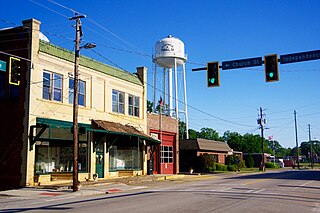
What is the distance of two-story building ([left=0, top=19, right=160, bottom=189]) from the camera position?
24438 mm

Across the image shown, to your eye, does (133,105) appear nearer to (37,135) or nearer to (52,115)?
(52,115)

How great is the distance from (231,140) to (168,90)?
79.7m

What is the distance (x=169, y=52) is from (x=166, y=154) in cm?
1244

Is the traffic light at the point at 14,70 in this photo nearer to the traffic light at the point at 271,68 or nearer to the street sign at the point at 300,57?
the traffic light at the point at 271,68

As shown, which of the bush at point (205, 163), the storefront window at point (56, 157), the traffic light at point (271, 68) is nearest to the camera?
the traffic light at point (271, 68)

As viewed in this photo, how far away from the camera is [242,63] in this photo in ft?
63.5

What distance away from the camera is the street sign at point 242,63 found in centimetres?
1902

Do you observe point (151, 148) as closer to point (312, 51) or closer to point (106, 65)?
point (106, 65)

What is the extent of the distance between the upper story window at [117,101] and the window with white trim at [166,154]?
8.64 metres

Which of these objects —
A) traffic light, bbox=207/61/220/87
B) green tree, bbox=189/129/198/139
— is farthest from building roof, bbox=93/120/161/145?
green tree, bbox=189/129/198/139

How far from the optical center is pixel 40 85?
83.4 feet

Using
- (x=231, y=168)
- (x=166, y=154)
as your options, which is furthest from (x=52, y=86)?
(x=231, y=168)

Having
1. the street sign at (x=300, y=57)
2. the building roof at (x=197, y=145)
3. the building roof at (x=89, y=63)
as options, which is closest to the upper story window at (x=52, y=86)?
the building roof at (x=89, y=63)

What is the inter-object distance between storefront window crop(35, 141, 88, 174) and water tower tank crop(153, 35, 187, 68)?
68.9 feet
